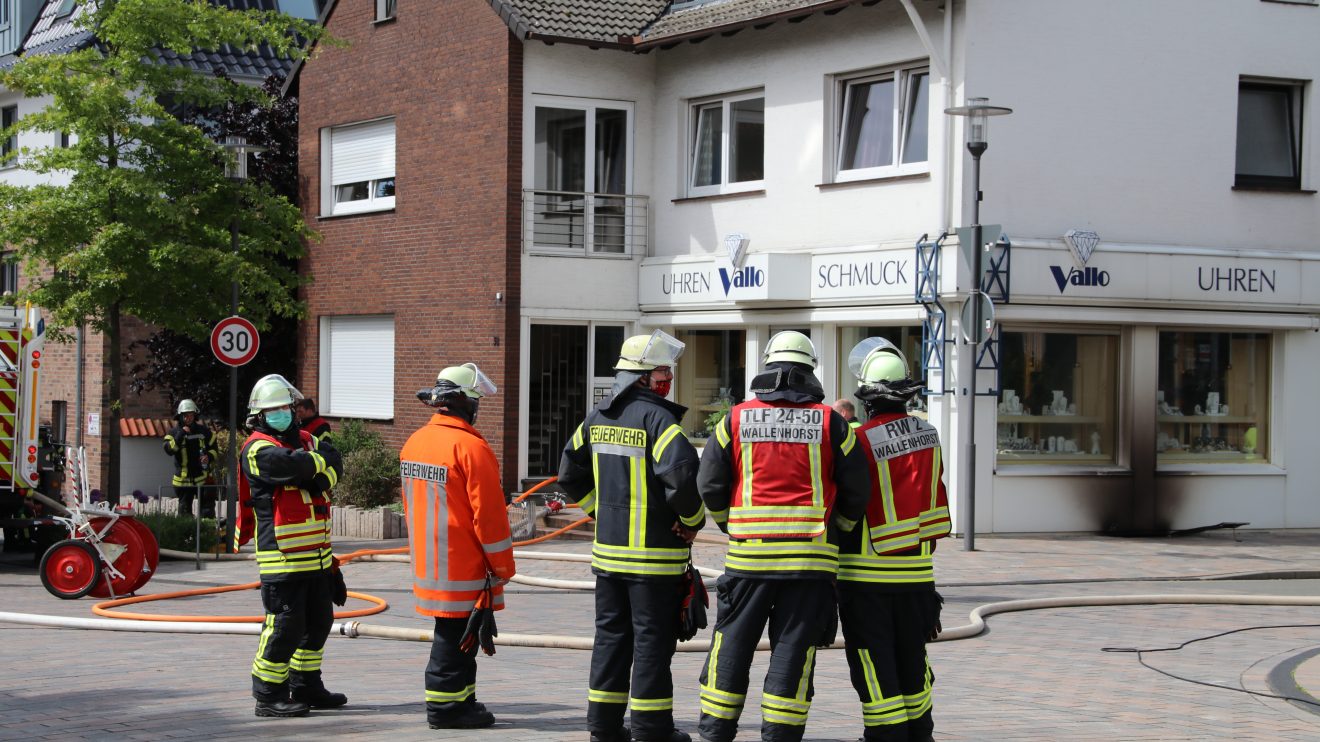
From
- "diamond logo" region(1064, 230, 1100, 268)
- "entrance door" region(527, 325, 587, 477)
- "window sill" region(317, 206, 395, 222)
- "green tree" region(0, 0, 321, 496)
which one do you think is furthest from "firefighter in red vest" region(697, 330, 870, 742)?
"window sill" region(317, 206, 395, 222)

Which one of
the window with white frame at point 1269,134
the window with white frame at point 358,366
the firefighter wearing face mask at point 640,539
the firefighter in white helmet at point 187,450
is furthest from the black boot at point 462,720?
the window with white frame at point 358,366

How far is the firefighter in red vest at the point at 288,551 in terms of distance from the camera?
8.19 m

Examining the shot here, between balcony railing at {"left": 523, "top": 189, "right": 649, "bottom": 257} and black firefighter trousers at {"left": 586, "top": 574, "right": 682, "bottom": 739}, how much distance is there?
14848mm

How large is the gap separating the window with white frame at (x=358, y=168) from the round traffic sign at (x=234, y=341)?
668cm

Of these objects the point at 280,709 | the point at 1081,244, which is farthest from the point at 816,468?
the point at 1081,244

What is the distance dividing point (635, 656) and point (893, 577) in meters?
1.24

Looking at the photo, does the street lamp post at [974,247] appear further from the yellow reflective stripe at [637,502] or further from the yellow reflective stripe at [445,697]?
the yellow reflective stripe at [445,697]

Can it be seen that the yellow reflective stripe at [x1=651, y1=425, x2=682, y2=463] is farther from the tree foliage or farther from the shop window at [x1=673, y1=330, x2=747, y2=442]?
the shop window at [x1=673, y1=330, x2=747, y2=442]

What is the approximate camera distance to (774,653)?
22.4 feet

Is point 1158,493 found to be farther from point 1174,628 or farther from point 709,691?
point 709,691

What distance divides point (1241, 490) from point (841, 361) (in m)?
5.17

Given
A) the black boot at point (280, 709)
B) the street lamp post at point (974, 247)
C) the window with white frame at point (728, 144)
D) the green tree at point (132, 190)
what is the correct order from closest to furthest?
the black boot at point (280, 709), the street lamp post at point (974, 247), the green tree at point (132, 190), the window with white frame at point (728, 144)

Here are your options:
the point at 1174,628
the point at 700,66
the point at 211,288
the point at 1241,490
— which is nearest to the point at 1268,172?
the point at 1241,490

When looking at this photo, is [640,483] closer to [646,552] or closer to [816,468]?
[646,552]
